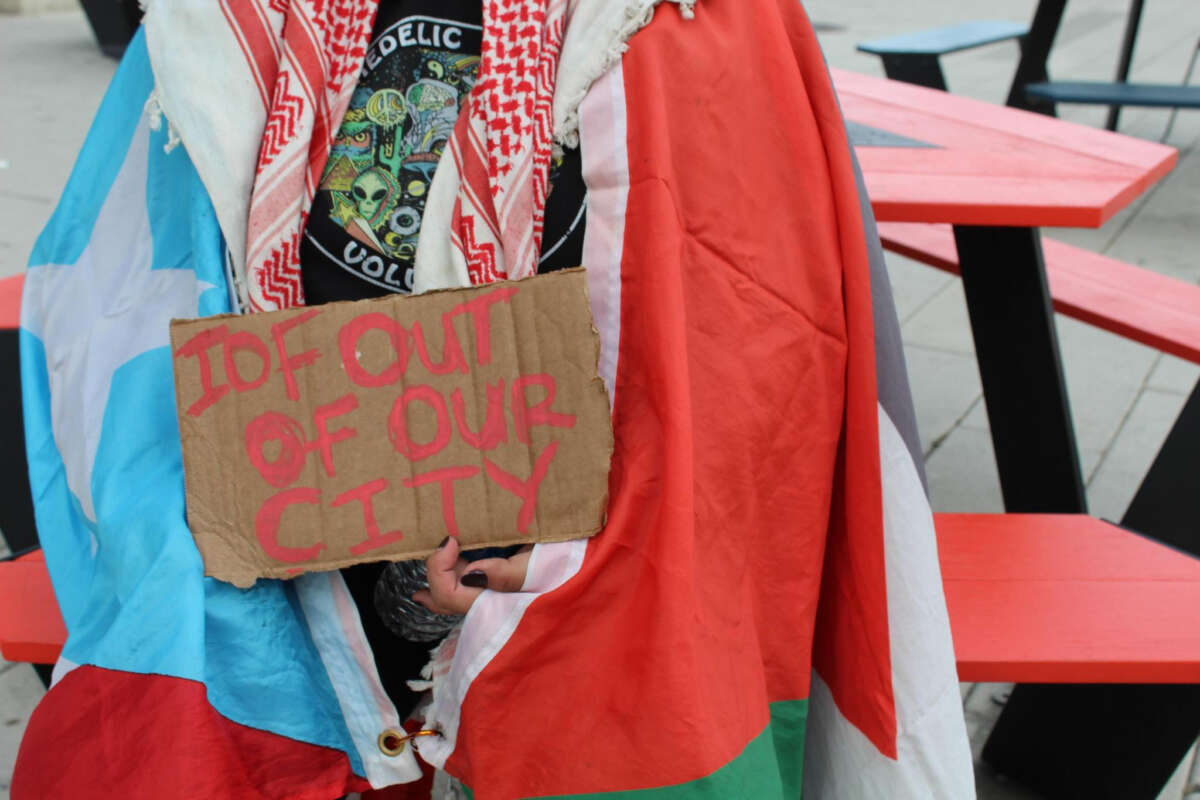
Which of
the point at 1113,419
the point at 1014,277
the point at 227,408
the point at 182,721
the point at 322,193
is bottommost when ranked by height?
the point at 1113,419

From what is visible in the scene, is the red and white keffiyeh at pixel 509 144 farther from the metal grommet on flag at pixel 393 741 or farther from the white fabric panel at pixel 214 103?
the metal grommet on flag at pixel 393 741

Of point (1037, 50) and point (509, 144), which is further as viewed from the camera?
point (1037, 50)

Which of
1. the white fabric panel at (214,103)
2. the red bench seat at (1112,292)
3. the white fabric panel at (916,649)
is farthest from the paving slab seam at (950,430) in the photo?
the white fabric panel at (214,103)

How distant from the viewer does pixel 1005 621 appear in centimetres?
144

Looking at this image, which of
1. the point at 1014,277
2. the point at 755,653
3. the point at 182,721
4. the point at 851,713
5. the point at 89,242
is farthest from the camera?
the point at 1014,277

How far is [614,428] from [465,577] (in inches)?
8.9

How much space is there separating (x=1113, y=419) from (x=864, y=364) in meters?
2.16

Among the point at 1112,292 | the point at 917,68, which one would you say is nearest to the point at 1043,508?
the point at 1112,292

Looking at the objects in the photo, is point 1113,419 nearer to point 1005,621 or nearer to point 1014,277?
point 1014,277

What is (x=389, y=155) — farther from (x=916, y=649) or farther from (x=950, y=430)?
(x=950, y=430)

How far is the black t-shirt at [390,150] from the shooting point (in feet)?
3.97

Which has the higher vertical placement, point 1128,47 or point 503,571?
point 1128,47

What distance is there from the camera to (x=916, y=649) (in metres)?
1.23

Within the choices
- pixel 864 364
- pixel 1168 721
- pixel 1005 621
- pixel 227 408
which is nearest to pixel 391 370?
pixel 227 408
